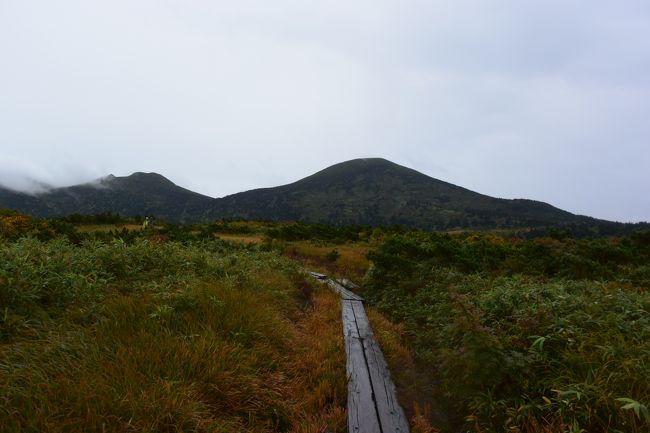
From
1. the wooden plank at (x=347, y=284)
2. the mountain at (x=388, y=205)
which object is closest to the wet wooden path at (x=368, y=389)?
the wooden plank at (x=347, y=284)

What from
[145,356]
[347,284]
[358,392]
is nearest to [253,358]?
[145,356]

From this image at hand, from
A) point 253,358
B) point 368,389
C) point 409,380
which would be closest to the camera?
point 253,358

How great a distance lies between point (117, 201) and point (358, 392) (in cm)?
18893

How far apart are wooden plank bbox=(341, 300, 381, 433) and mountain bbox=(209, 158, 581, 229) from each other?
122986 mm

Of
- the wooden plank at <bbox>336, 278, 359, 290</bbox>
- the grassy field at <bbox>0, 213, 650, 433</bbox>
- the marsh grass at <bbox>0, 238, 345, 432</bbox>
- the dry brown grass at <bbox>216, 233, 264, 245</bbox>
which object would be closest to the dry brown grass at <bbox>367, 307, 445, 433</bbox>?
the grassy field at <bbox>0, 213, 650, 433</bbox>

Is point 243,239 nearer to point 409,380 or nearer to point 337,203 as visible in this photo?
point 409,380

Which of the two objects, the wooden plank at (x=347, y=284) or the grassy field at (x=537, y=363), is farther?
the wooden plank at (x=347, y=284)

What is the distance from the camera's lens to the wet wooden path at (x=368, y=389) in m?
3.68

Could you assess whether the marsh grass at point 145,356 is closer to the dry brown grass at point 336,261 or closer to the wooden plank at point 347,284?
the wooden plank at point 347,284

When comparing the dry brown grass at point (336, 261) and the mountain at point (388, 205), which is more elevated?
the mountain at point (388, 205)

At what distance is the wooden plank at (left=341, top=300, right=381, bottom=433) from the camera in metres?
3.62

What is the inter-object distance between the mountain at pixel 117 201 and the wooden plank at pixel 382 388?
477 ft

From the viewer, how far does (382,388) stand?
4.45 m

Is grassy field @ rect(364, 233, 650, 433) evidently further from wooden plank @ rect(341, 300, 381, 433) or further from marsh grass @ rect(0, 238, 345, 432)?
marsh grass @ rect(0, 238, 345, 432)
